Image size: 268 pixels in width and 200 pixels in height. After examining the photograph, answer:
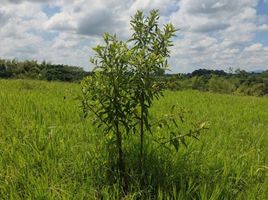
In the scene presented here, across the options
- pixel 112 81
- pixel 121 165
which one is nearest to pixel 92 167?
pixel 121 165

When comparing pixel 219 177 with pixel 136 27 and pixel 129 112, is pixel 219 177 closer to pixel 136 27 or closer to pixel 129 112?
pixel 129 112

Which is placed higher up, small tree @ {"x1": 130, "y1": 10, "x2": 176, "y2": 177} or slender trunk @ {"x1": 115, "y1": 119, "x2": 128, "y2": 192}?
small tree @ {"x1": 130, "y1": 10, "x2": 176, "y2": 177}

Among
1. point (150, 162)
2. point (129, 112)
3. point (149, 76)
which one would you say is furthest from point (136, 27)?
point (150, 162)

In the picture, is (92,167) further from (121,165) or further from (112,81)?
(112,81)

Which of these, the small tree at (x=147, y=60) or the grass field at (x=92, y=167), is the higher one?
the small tree at (x=147, y=60)

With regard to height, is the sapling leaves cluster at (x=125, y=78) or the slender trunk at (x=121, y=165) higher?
the sapling leaves cluster at (x=125, y=78)

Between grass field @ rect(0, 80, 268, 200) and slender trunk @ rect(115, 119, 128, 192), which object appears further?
slender trunk @ rect(115, 119, 128, 192)

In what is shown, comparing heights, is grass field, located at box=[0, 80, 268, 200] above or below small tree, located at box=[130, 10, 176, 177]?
below

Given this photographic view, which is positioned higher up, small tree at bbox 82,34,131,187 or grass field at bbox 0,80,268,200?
small tree at bbox 82,34,131,187

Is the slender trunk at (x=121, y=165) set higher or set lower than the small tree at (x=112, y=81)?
lower

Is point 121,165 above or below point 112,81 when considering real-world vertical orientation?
below

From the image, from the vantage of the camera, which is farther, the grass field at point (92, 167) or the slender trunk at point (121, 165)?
the slender trunk at point (121, 165)

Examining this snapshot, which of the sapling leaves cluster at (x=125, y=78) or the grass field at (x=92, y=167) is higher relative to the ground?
the sapling leaves cluster at (x=125, y=78)

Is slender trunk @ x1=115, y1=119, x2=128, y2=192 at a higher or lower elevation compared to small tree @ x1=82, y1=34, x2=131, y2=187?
lower
